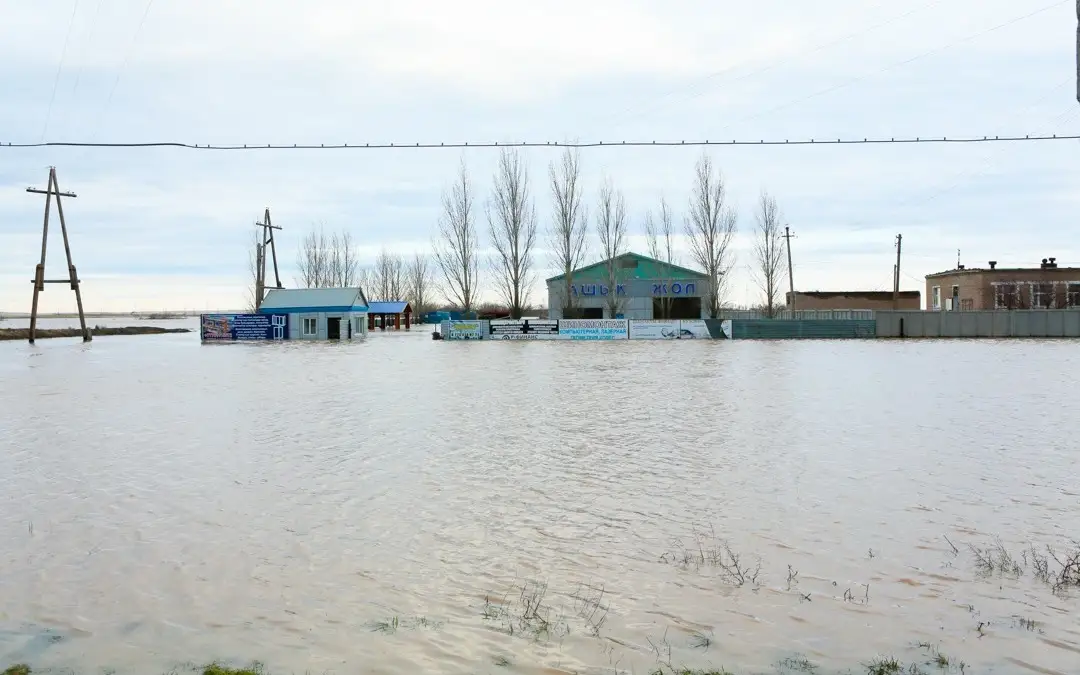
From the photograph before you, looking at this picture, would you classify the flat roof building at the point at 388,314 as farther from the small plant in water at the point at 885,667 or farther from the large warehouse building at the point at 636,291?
the small plant in water at the point at 885,667

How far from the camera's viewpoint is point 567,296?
218 ft

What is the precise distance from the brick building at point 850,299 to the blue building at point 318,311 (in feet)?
169

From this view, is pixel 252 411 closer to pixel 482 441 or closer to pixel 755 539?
pixel 482 441

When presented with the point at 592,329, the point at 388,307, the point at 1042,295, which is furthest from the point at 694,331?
the point at 388,307

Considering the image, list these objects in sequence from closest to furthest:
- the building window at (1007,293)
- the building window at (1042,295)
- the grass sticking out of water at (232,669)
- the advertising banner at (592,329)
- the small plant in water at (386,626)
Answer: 1. the grass sticking out of water at (232,669)
2. the small plant in water at (386,626)
3. the advertising banner at (592,329)
4. the building window at (1007,293)
5. the building window at (1042,295)

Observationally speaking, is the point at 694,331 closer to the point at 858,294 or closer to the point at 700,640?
the point at 858,294

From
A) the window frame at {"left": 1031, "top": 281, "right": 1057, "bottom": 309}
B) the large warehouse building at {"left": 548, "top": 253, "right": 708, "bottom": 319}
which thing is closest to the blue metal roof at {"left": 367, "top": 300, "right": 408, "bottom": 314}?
the large warehouse building at {"left": 548, "top": 253, "right": 708, "bottom": 319}

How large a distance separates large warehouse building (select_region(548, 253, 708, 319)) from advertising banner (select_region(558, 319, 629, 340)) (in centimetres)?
1062

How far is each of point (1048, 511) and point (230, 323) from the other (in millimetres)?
56999

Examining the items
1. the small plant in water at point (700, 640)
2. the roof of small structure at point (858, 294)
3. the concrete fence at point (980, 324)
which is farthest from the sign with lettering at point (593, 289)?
the small plant in water at point (700, 640)

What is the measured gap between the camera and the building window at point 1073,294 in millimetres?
74938

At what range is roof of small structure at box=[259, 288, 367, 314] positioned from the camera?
61.6 m

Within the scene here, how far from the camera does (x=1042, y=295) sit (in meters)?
75.2

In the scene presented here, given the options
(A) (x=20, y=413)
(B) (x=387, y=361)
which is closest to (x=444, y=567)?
(A) (x=20, y=413)
